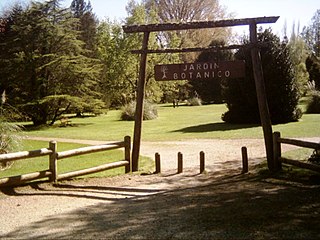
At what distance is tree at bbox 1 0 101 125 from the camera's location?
29.8 m

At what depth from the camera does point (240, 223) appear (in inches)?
221

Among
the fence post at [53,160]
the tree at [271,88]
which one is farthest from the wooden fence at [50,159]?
the tree at [271,88]

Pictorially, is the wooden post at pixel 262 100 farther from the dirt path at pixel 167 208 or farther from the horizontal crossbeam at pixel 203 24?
the dirt path at pixel 167 208

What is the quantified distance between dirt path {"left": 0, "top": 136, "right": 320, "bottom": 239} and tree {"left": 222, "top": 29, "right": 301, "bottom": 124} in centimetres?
1248

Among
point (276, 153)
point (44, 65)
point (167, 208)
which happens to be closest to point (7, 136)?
point (167, 208)

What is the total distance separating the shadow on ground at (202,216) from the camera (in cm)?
529

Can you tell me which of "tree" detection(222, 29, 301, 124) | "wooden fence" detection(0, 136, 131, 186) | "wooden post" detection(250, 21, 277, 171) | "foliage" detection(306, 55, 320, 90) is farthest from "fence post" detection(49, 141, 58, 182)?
"foliage" detection(306, 55, 320, 90)

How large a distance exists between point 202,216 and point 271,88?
17038 millimetres

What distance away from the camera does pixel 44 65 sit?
29125 mm

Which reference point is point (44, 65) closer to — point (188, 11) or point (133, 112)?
point (133, 112)

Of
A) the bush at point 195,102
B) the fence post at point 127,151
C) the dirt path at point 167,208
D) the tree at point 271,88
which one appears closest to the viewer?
the dirt path at point 167,208

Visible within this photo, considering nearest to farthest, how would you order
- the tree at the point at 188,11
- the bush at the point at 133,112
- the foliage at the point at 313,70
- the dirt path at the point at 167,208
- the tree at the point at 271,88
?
the dirt path at the point at 167,208 → the tree at the point at 271,88 → the bush at the point at 133,112 → the foliage at the point at 313,70 → the tree at the point at 188,11

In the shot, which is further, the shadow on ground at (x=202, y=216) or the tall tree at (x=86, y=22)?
the tall tree at (x=86, y=22)

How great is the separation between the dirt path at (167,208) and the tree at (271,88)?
12.5m
